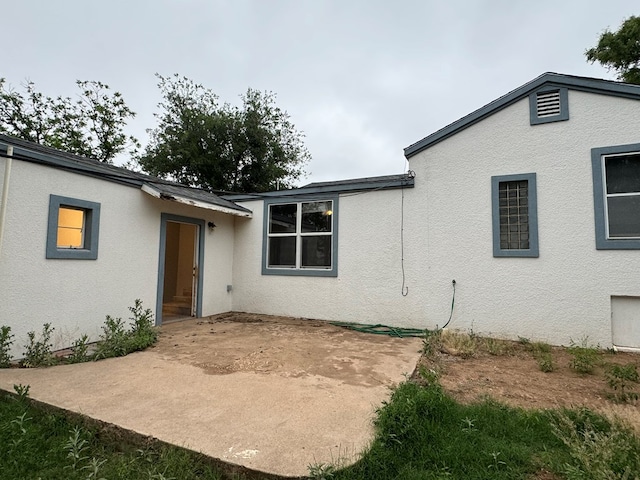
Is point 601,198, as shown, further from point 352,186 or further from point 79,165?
point 79,165

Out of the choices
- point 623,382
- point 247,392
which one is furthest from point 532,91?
point 247,392

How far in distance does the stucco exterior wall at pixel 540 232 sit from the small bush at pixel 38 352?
19.2ft

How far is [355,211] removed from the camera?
22.1 feet

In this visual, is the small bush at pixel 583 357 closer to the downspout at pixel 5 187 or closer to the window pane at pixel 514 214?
the window pane at pixel 514 214

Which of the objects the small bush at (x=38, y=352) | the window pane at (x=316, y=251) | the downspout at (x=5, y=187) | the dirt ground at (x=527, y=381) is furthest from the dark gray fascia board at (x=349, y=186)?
the small bush at (x=38, y=352)

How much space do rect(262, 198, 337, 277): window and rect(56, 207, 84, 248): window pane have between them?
3736 mm

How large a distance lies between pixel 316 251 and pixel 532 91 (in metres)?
5.21

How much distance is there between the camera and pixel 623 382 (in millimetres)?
3277

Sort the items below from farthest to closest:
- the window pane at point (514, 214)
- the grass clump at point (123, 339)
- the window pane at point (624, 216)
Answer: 1. the window pane at point (514, 214)
2. the window pane at point (624, 216)
3. the grass clump at point (123, 339)

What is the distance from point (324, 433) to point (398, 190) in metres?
5.08

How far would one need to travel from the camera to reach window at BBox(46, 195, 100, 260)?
14.2 ft

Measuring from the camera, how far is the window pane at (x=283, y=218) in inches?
295

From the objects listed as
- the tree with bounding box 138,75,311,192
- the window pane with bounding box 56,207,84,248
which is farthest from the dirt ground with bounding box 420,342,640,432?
the tree with bounding box 138,75,311,192

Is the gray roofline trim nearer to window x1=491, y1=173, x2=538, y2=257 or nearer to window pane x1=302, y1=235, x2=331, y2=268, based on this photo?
window pane x1=302, y1=235, x2=331, y2=268
